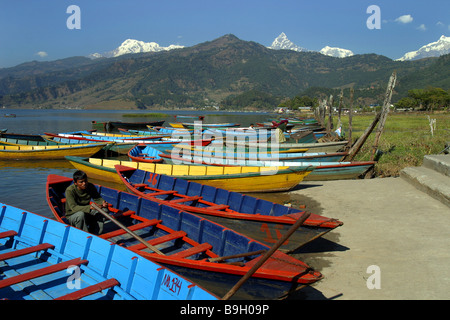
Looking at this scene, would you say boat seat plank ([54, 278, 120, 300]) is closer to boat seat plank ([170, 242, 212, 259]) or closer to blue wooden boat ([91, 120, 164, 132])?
boat seat plank ([170, 242, 212, 259])

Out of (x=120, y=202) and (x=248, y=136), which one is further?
(x=248, y=136)

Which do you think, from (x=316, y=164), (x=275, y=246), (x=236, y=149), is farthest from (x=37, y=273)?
(x=236, y=149)

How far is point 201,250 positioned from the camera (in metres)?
6.25

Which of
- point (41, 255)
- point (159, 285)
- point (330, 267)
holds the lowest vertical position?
point (330, 267)

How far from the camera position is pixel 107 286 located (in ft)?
15.6

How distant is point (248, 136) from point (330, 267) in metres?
20.0

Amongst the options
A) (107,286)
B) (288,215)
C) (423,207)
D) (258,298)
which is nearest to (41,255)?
(107,286)

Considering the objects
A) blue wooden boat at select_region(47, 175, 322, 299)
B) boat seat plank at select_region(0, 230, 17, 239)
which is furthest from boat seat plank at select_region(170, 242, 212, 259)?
boat seat plank at select_region(0, 230, 17, 239)

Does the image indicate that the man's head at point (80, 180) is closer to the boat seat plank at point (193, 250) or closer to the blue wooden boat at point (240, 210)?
the blue wooden boat at point (240, 210)

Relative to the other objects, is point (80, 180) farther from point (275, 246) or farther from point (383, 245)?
point (383, 245)

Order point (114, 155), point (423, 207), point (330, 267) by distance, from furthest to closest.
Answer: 1. point (114, 155)
2. point (423, 207)
3. point (330, 267)

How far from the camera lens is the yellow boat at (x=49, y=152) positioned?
2147 centimetres

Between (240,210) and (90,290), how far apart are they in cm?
500
